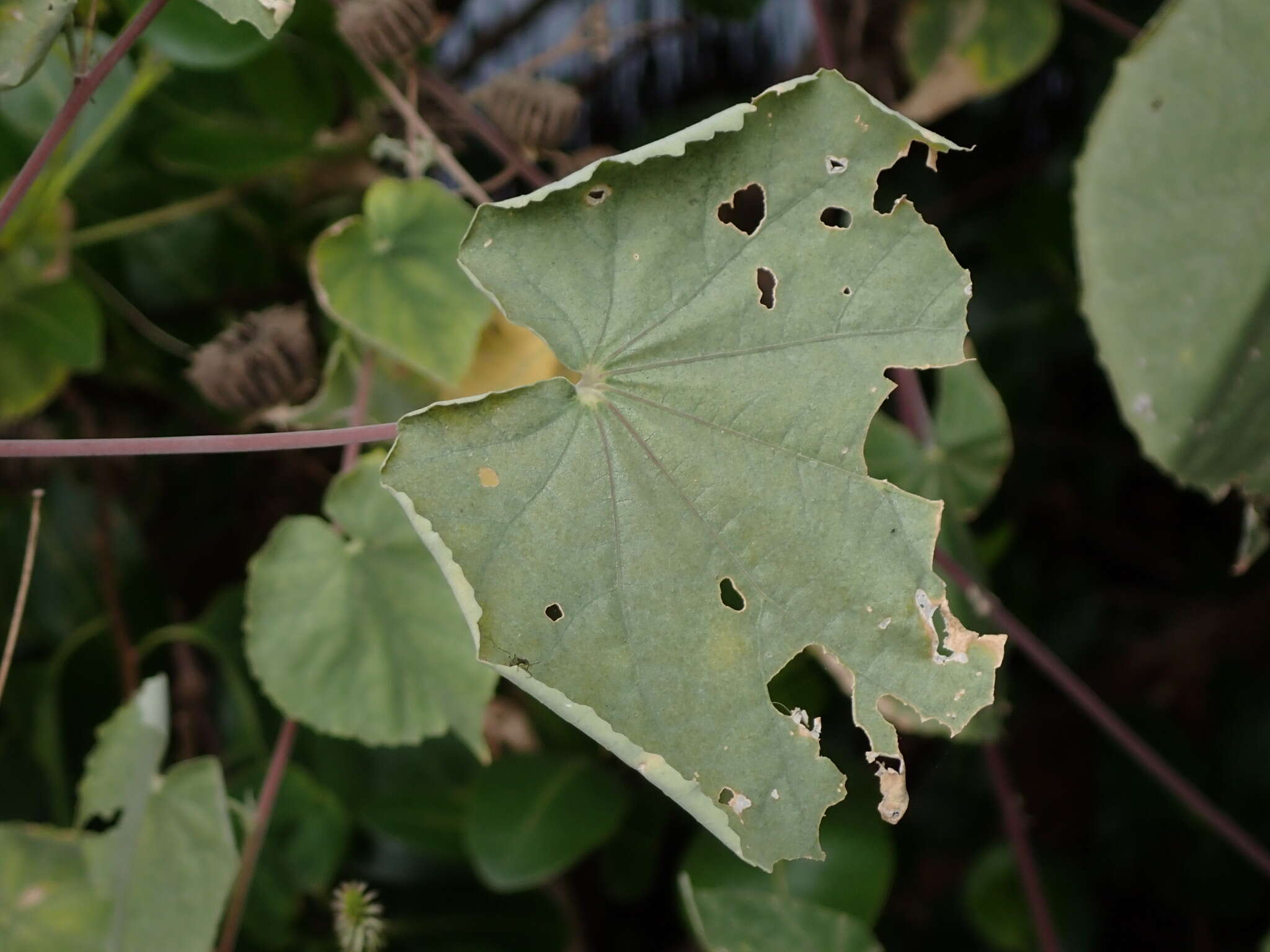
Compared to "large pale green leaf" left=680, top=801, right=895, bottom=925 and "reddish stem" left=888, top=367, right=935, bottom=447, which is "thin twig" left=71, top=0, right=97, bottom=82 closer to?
"reddish stem" left=888, top=367, right=935, bottom=447

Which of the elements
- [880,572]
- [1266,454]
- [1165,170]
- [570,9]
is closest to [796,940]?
[880,572]

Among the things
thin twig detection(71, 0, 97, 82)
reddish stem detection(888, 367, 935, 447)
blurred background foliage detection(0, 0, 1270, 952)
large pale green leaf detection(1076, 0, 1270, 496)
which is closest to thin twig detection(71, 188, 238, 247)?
blurred background foliage detection(0, 0, 1270, 952)

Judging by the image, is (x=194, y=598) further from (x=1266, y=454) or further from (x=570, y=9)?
(x=1266, y=454)

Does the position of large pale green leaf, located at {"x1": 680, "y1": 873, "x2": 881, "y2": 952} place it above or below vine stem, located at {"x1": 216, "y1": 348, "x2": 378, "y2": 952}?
below

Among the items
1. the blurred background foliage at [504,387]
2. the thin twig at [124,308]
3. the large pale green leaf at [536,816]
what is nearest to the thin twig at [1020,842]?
the blurred background foliage at [504,387]

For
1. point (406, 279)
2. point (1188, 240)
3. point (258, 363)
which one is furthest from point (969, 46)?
point (258, 363)

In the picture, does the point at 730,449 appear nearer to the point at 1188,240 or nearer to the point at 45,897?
the point at 1188,240
